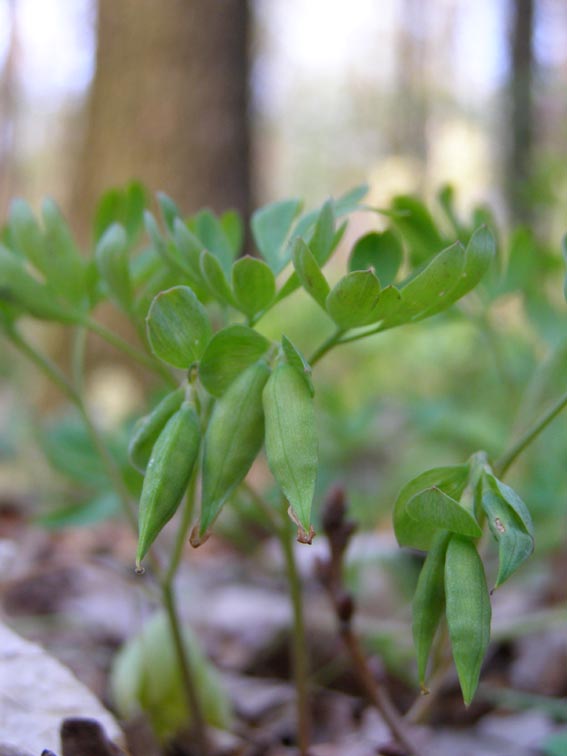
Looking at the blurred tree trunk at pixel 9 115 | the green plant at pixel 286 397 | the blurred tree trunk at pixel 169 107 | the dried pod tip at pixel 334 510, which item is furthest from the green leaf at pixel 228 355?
the blurred tree trunk at pixel 9 115

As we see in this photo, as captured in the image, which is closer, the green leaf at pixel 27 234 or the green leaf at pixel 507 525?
the green leaf at pixel 507 525

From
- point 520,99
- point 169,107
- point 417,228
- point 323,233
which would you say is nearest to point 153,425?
point 323,233

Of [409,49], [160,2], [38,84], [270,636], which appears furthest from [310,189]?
[270,636]

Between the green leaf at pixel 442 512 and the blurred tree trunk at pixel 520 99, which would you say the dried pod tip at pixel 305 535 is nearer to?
the green leaf at pixel 442 512

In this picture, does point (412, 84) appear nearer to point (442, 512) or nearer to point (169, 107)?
point (169, 107)

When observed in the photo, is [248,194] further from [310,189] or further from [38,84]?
[310,189]

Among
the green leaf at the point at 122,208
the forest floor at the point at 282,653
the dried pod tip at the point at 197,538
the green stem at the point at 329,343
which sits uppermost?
the green leaf at the point at 122,208
